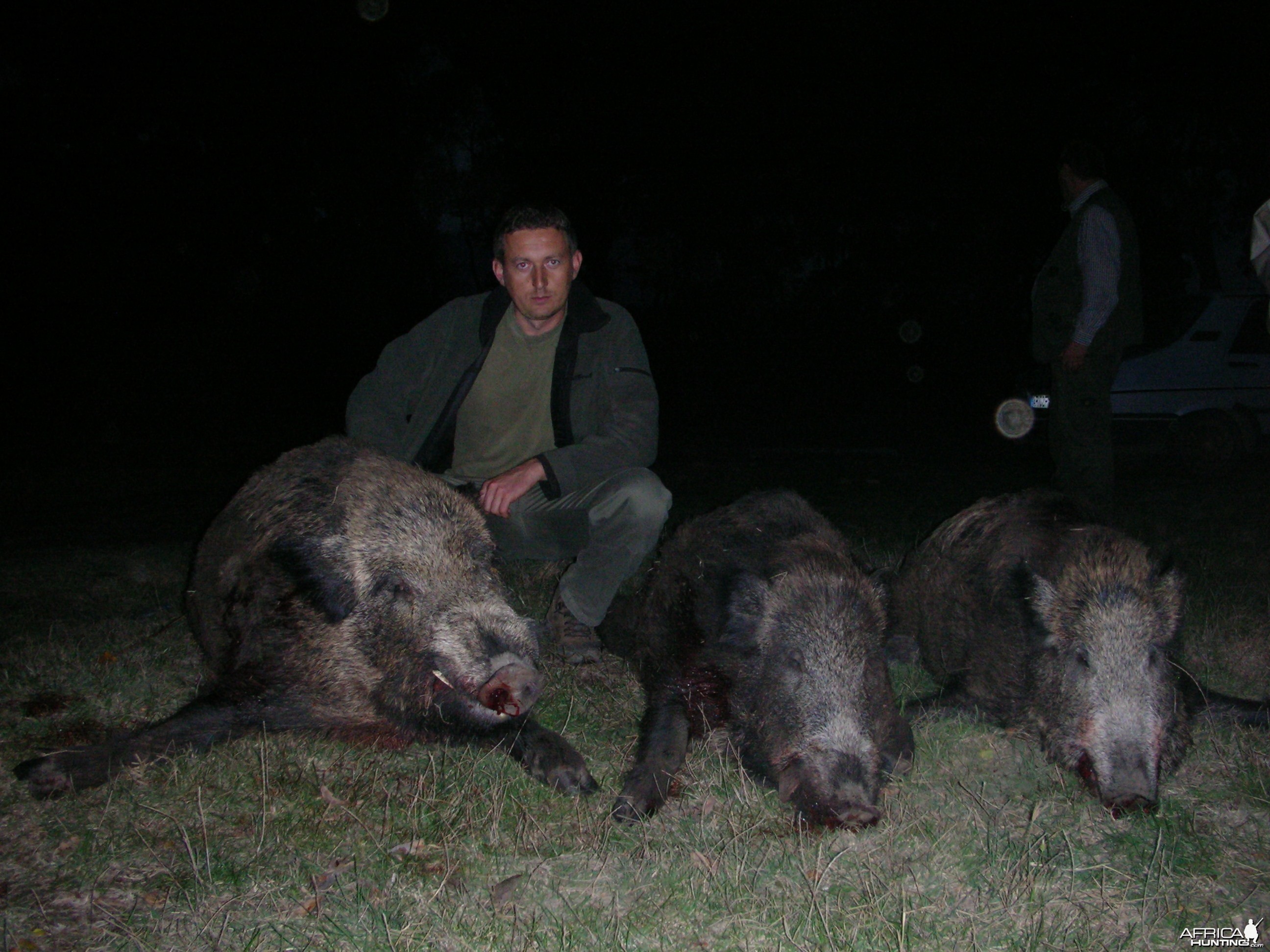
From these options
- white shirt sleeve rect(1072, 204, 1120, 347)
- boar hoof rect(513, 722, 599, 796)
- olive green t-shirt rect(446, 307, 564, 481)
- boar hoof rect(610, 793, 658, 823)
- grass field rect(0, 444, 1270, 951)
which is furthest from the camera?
white shirt sleeve rect(1072, 204, 1120, 347)

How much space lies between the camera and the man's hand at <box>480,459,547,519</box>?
12.7 feet

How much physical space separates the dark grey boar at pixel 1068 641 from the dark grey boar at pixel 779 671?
0.54 m

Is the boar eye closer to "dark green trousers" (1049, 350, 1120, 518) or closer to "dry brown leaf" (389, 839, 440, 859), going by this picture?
"dry brown leaf" (389, 839, 440, 859)

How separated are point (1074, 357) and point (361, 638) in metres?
4.31

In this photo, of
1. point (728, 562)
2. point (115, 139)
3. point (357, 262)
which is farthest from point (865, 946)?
point (357, 262)

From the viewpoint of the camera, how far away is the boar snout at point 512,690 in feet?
9.53

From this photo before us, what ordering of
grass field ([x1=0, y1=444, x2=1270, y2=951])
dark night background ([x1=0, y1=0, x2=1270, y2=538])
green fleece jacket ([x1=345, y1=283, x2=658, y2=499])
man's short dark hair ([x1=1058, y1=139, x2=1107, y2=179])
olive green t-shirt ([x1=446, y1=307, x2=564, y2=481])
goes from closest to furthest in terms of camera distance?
1. grass field ([x1=0, y1=444, x2=1270, y2=951])
2. green fleece jacket ([x1=345, y1=283, x2=658, y2=499])
3. olive green t-shirt ([x1=446, y1=307, x2=564, y2=481])
4. man's short dark hair ([x1=1058, y1=139, x2=1107, y2=179])
5. dark night background ([x1=0, y1=0, x2=1270, y2=538])

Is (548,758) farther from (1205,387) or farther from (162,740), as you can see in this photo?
(1205,387)

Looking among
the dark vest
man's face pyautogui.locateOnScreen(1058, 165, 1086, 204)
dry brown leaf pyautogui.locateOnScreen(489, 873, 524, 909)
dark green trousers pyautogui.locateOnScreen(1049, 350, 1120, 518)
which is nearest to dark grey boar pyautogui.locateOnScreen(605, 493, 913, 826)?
dry brown leaf pyautogui.locateOnScreen(489, 873, 524, 909)

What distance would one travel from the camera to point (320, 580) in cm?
333

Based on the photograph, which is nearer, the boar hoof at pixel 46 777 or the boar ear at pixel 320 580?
the boar hoof at pixel 46 777

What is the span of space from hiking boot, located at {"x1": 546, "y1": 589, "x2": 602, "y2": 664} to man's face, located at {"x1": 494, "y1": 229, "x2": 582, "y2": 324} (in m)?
1.29

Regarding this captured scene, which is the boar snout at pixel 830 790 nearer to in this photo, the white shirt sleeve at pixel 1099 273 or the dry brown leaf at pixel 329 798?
the dry brown leaf at pixel 329 798

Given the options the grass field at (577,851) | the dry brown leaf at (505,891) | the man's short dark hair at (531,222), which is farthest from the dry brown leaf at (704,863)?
the man's short dark hair at (531,222)
